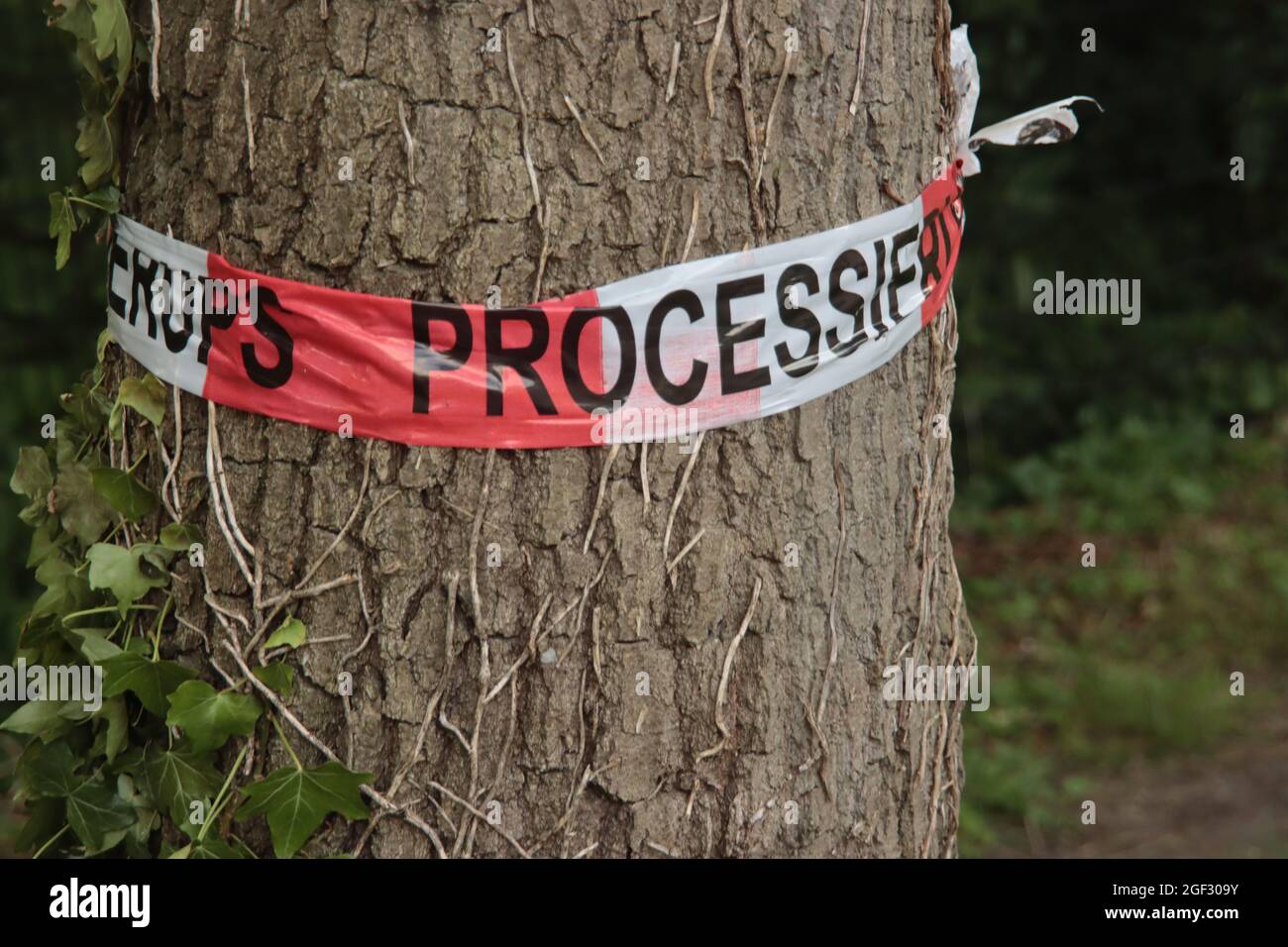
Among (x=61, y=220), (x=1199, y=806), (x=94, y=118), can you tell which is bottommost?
(x=1199, y=806)

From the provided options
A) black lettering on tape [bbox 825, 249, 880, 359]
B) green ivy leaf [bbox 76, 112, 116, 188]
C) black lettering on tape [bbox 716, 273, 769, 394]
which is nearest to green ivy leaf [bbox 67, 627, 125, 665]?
green ivy leaf [bbox 76, 112, 116, 188]

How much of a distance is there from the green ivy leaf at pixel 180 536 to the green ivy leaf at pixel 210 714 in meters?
0.19

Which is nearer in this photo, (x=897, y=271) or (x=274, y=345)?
(x=274, y=345)

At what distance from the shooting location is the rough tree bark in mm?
1676

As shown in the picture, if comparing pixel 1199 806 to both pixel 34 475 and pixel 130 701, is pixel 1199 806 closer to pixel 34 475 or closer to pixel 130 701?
pixel 130 701

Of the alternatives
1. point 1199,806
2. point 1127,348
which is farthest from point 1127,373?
point 1199,806

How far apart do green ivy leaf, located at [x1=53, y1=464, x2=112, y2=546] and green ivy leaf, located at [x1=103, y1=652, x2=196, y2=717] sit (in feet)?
0.74

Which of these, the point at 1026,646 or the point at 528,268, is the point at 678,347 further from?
the point at 1026,646

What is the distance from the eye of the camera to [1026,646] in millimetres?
5004

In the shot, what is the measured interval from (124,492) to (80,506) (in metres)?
0.14

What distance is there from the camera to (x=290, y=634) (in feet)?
5.72

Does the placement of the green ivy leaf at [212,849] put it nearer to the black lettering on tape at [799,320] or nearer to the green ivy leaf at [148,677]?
the green ivy leaf at [148,677]

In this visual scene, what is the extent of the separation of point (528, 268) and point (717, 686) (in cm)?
59

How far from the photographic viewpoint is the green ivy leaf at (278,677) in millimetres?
1752
